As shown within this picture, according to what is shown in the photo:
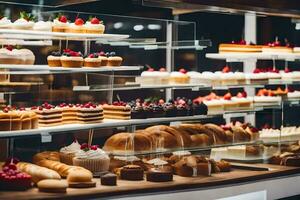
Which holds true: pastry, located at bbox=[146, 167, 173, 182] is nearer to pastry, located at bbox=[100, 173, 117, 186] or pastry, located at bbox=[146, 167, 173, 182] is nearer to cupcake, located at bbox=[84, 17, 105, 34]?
pastry, located at bbox=[100, 173, 117, 186]

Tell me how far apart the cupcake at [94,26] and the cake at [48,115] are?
0.82m

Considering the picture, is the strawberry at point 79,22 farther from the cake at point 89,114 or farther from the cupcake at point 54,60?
the cake at point 89,114

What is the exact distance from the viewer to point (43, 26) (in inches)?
220

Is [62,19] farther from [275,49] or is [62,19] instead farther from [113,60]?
[275,49]

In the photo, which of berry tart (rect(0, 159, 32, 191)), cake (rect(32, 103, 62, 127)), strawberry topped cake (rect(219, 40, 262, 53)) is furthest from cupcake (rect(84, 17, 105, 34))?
strawberry topped cake (rect(219, 40, 262, 53))

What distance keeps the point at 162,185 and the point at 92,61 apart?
1.44 m

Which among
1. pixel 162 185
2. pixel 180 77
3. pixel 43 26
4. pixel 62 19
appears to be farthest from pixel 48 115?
pixel 180 77

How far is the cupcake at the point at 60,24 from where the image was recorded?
18.6 ft

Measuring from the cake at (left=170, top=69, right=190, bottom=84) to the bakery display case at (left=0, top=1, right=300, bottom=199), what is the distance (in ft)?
0.08

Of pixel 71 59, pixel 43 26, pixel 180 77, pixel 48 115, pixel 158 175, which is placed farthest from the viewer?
pixel 180 77

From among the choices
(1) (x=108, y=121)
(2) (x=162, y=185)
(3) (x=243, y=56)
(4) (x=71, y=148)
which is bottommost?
(2) (x=162, y=185)

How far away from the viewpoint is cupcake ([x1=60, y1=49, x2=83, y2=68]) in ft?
18.5

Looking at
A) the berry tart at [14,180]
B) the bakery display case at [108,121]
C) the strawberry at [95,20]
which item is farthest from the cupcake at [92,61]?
the berry tart at [14,180]

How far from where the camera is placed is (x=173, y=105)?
617 cm
